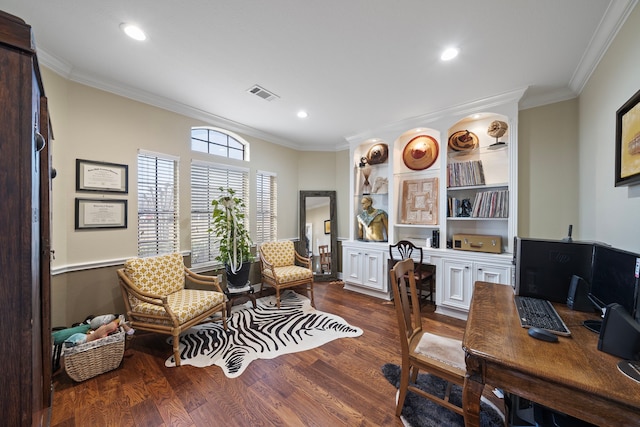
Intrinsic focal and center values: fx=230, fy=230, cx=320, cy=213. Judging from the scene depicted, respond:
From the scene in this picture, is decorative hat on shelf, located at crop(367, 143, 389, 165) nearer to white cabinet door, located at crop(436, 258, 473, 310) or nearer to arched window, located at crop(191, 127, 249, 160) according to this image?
white cabinet door, located at crop(436, 258, 473, 310)

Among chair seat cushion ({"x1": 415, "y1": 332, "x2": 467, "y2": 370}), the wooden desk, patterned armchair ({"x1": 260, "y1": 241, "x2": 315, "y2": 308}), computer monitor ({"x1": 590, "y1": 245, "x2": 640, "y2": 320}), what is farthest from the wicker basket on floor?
computer monitor ({"x1": 590, "y1": 245, "x2": 640, "y2": 320})

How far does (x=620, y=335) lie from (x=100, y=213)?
4.01 m

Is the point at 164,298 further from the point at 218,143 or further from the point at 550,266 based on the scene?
the point at 550,266

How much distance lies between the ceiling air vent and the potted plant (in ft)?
4.54

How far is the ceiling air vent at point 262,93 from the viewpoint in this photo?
265 centimetres

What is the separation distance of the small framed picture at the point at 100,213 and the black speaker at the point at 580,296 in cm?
409

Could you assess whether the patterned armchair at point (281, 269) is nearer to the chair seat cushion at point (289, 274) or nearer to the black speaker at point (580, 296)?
the chair seat cushion at point (289, 274)

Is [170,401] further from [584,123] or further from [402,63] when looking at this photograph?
[584,123]

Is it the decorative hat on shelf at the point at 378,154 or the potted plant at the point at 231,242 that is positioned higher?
the decorative hat on shelf at the point at 378,154

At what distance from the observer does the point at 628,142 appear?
5.03 feet

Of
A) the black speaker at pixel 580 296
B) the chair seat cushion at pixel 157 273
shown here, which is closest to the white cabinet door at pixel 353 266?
the chair seat cushion at pixel 157 273

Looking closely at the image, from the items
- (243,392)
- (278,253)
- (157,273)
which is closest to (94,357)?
(157,273)

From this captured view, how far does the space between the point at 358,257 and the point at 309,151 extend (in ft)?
7.95

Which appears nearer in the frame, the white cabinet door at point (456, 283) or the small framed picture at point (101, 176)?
the small framed picture at point (101, 176)
